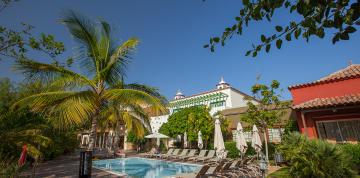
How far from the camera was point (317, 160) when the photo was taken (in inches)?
311

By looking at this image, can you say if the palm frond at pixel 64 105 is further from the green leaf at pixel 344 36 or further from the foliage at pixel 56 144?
the foliage at pixel 56 144

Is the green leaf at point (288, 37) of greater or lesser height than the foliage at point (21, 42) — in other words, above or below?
below

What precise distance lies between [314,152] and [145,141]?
27.0m

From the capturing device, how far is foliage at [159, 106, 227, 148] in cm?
2123

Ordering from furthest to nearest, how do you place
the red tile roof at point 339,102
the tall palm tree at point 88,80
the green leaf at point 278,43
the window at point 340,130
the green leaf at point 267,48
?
the window at point 340,130, the red tile roof at point 339,102, the tall palm tree at point 88,80, the green leaf at point 267,48, the green leaf at point 278,43

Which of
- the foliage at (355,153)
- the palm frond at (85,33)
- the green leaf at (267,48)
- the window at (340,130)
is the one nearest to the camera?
the green leaf at (267,48)

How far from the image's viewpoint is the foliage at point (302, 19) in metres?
1.60

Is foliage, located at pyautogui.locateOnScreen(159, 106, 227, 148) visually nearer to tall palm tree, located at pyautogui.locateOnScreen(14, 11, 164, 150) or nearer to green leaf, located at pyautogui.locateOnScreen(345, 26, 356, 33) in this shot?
tall palm tree, located at pyautogui.locateOnScreen(14, 11, 164, 150)

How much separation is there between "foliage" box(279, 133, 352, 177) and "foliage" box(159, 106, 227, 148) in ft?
41.3

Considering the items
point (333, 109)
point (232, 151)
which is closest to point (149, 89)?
point (333, 109)

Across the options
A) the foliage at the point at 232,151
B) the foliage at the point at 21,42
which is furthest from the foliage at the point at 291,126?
the foliage at the point at 21,42

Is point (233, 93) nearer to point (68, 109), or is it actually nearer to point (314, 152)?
point (314, 152)

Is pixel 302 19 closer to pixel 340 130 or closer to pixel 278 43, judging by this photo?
pixel 278 43

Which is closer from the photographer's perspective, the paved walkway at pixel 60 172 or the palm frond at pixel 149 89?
the palm frond at pixel 149 89
